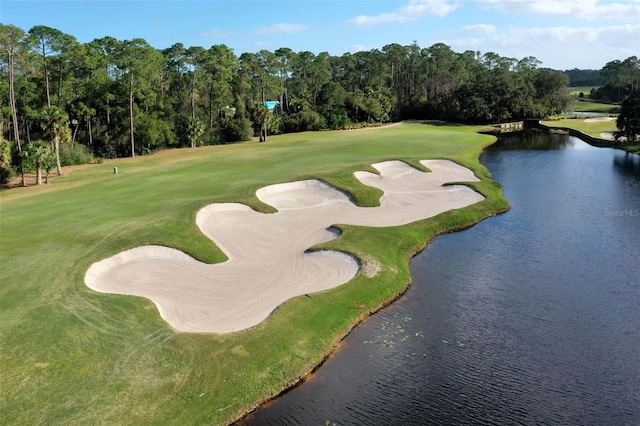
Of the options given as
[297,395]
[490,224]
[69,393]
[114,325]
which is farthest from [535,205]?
[69,393]

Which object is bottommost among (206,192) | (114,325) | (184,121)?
(114,325)

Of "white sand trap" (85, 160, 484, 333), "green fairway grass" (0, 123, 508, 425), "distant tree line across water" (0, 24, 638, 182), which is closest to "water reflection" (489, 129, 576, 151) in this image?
"distant tree line across water" (0, 24, 638, 182)

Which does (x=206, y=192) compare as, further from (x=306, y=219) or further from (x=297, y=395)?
(x=297, y=395)

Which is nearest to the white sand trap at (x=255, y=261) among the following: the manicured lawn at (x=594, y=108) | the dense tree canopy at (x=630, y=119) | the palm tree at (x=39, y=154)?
the palm tree at (x=39, y=154)

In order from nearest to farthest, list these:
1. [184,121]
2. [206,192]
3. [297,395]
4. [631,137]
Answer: [297,395] < [206,192] < [631,137] < [184,121]

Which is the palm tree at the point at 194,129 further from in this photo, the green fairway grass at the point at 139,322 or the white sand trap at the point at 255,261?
the white sand trap at the point at 255,261

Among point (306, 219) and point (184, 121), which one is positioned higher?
point (184, 121)

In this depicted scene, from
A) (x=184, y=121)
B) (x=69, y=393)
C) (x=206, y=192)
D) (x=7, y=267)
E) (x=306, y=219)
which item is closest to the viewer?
(x=69, y=393)
